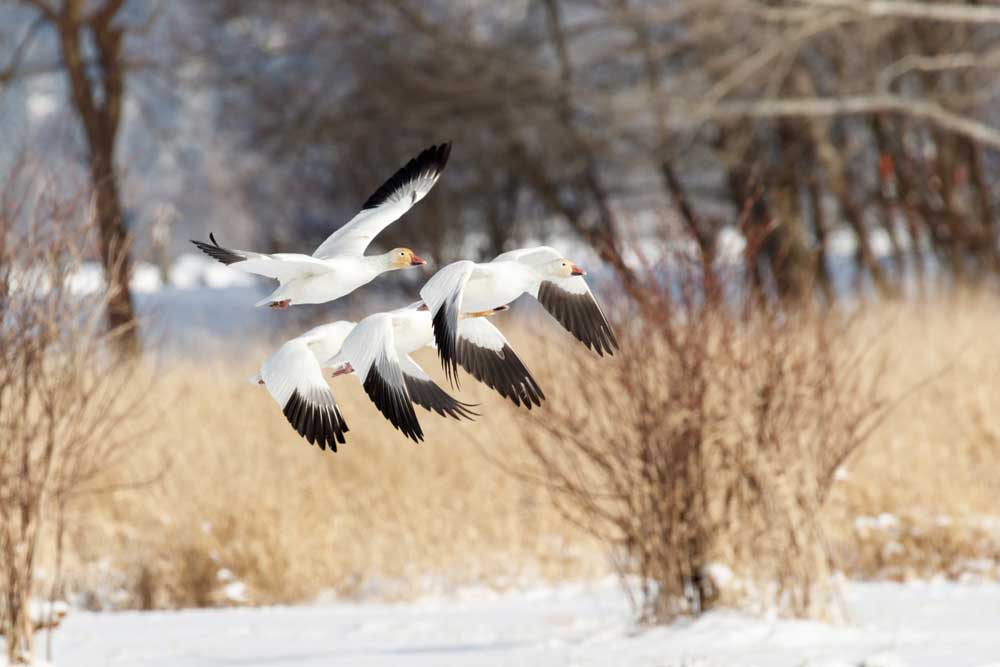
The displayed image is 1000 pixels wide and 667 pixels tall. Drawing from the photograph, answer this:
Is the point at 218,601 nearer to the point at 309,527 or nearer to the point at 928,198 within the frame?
the point at 309,527

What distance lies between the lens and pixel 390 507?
7.90 meters

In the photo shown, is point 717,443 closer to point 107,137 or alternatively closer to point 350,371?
point 350,371

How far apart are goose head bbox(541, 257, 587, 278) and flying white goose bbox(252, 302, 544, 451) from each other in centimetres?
7

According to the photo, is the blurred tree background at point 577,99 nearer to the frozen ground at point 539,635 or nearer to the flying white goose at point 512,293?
the frozen ground at point 539,635

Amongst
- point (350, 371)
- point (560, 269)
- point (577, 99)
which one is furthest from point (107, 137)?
point (560, 269)

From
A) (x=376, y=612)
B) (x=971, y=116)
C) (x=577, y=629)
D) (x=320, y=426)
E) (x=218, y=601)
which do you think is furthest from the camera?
(x=971, y=116)

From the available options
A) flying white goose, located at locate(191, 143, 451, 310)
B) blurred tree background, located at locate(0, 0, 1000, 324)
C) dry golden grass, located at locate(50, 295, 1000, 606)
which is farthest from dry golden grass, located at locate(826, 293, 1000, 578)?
flying white goose, located at locate(191, 143, 451, 310)

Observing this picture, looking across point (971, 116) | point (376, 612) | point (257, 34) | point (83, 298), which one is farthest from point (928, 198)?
point (83, 298)

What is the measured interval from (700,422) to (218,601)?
3.08m

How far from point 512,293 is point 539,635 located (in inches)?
173

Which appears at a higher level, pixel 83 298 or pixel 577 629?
pixel 83 298

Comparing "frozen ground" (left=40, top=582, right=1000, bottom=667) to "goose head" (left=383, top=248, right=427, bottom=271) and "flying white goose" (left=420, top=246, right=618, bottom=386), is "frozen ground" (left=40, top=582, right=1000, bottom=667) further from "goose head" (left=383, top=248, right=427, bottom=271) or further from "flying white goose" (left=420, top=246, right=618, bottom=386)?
"goose head" (left=383, top=248, right=427, bottom=271)

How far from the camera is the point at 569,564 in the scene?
7.24 metres

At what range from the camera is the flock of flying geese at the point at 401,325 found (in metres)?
1.17
